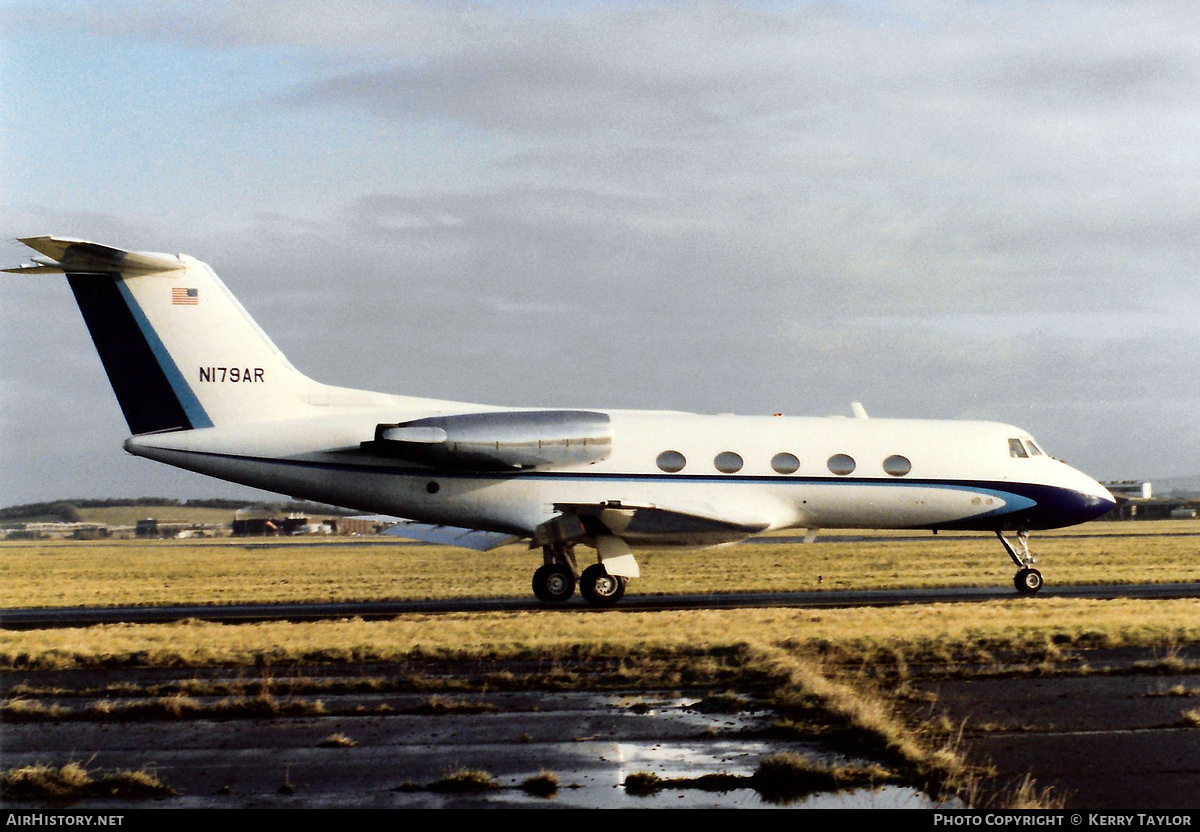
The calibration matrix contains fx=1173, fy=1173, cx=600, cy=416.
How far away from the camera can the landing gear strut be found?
2245 cm

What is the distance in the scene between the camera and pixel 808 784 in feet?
27.4

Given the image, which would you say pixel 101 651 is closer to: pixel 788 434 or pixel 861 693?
pixel 861 693

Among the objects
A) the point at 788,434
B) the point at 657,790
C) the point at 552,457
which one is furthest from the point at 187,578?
the point at 657,790

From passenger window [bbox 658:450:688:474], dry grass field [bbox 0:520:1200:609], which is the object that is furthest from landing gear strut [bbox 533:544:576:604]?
passenger window [bbox 658:450:688:474]

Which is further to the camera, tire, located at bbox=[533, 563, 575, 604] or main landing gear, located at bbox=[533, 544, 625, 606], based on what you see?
tire, located at bbox=[533, 563, 575, 604]

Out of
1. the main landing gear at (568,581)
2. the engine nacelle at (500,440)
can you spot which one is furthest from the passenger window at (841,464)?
the main landing gear at (568,581)

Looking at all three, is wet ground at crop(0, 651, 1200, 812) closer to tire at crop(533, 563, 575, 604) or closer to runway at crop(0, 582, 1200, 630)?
runway at crop(0, 582, 1200, 630)

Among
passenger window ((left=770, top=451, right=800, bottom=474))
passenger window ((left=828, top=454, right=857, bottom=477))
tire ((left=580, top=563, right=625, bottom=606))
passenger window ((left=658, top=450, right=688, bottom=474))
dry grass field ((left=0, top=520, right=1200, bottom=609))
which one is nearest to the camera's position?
tire ((left=580, top=563, right=625, bottom=606))

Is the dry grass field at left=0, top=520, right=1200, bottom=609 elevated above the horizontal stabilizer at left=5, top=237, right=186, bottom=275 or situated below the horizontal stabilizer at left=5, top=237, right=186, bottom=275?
below

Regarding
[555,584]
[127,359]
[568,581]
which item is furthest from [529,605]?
[127,359]

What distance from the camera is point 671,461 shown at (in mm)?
22375

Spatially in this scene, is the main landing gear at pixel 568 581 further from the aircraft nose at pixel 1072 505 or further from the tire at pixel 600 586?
the aircraft nose at pixel 1072 505

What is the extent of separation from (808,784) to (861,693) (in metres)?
3.84

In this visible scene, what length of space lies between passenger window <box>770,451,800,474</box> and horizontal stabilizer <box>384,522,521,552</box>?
5247 millimetres
